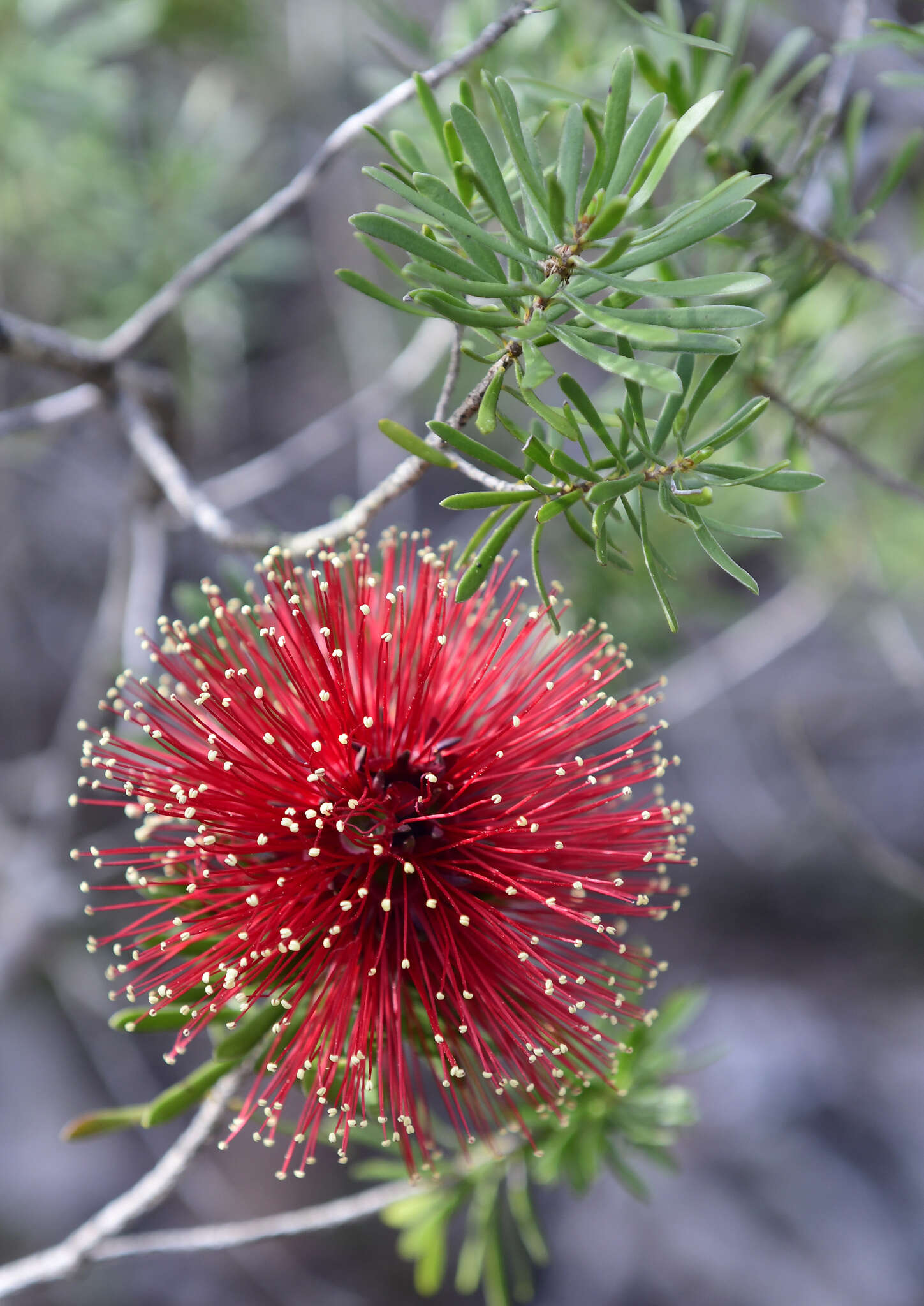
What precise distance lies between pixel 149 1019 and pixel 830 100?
129cm

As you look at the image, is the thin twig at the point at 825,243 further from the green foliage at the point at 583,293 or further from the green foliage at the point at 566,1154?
the green foliage at the point at 566,1154

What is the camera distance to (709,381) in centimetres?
64

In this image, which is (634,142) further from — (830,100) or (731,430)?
(830,100)

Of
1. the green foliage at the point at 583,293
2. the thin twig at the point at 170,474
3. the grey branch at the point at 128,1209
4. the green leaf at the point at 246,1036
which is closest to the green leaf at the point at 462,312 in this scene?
the green foliage at the point at 583,293

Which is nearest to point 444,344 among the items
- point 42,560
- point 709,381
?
point 709,381

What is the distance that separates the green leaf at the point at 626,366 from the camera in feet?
1.62

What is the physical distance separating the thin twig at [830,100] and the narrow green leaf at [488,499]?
58 cm

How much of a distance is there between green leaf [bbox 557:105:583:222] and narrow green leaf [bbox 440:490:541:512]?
20 cm

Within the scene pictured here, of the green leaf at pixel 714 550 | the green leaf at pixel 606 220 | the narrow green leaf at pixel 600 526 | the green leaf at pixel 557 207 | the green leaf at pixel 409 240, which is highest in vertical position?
the green leaf at pixel 409 240

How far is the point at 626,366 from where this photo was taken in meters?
0.52

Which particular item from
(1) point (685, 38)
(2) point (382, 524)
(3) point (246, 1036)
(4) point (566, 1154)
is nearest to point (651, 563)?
(1) point (685, 38)

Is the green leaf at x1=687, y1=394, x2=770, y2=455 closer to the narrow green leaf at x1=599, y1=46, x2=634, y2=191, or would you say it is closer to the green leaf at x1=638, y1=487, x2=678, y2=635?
the green leaf at x1=638, y1=487, x2=678, y2=635

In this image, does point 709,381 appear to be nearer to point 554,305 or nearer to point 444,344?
point 554,305

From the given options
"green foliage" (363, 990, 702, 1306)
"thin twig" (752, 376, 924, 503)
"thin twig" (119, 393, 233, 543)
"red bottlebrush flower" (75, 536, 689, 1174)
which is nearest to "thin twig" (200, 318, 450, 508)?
"thin twig" (119, 393, 233, 543)
